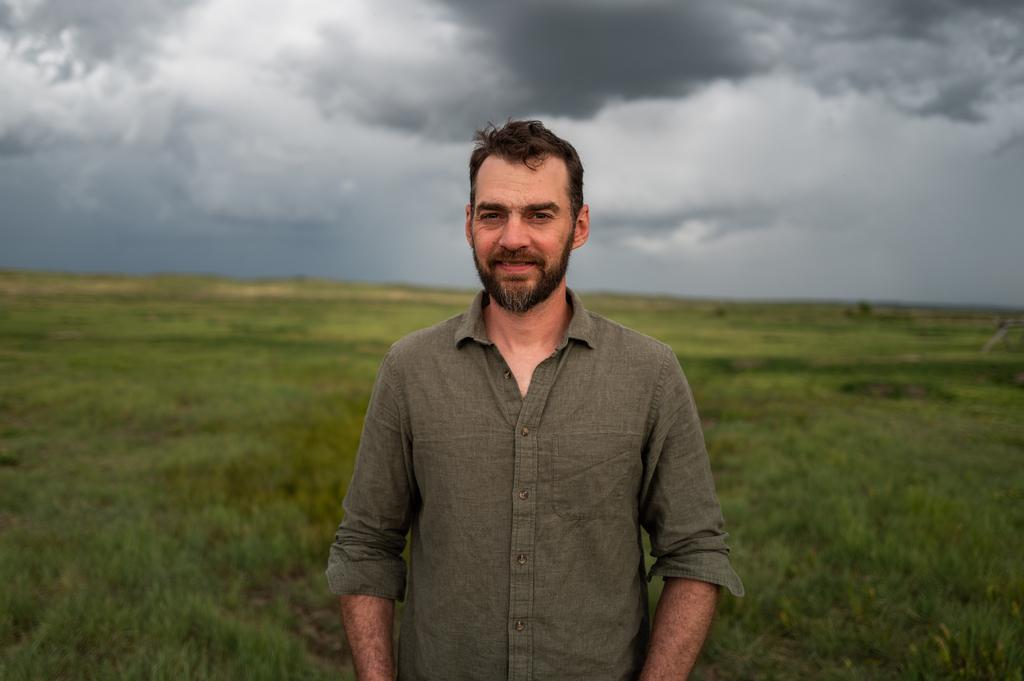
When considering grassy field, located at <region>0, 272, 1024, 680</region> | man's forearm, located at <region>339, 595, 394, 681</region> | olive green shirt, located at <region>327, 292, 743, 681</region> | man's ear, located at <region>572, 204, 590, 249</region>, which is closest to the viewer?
olive green shirt, located at <region>327, 292, 743, 681</region>

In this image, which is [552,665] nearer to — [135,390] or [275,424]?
[275,424]

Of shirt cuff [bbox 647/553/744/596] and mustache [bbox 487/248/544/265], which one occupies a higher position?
mustache [bbox 487/248/544/265]

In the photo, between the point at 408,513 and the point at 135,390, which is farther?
the point at 135,390

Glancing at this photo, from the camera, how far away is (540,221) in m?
2.35

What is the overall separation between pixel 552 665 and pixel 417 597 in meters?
0.56

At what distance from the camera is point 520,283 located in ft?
7.72

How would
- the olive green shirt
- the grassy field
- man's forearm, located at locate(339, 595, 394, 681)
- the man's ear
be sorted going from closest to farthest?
the olive green shirt
man's forearm, located at locate(339, 595, 394, 681)
the man's ear
the grassy field

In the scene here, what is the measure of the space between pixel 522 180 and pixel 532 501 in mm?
1126

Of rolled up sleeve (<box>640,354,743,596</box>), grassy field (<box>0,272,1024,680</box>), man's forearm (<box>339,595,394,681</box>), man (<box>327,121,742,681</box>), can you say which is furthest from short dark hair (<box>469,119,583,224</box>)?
grassy field (<box>0,272,1024,680</box>)

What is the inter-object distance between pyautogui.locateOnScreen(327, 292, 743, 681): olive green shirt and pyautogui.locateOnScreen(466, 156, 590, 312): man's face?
19 cm

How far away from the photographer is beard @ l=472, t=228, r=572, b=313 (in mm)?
2338

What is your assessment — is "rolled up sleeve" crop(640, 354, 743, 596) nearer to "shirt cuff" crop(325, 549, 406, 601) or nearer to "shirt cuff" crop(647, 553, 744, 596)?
"shirt cuff" crop(647, 553, 744, 596)

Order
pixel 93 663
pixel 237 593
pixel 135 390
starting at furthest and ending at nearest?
pixel 135 390 < pixel 237 593 < pixel 93 663

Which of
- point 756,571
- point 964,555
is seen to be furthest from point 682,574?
point 964,555
